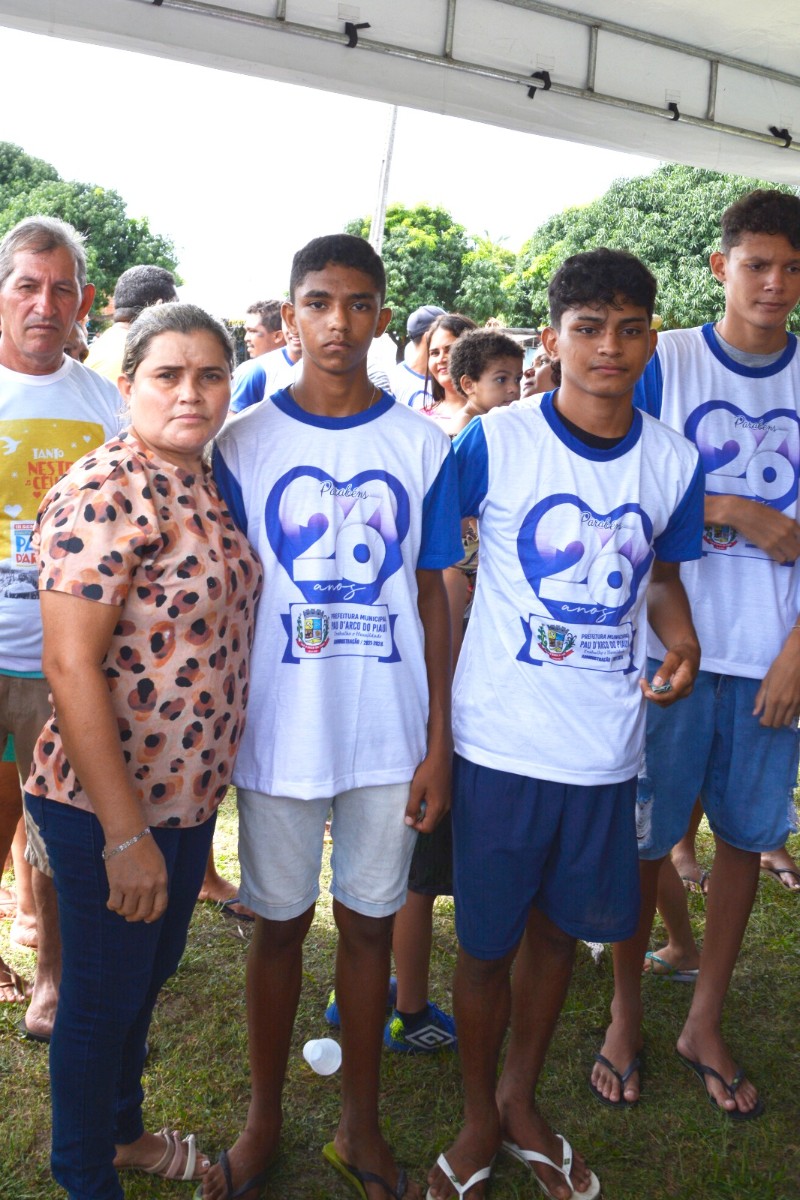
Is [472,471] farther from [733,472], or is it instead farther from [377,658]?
[733,472]

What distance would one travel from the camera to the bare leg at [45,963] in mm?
2965

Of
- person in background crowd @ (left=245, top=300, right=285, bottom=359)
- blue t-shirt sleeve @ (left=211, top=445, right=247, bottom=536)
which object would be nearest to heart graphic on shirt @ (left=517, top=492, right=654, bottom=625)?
blue t-shirt sleeve @ (left=211, top=445, right=247, bottom=536)

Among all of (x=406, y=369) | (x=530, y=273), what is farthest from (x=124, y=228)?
(x=406, y=369)

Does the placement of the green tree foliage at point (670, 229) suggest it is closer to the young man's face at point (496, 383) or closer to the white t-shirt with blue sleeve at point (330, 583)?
the young man's face at point (496, 383)

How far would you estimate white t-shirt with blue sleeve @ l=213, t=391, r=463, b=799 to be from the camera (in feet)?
7.06

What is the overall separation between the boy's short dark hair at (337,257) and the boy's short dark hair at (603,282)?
0.42 metres

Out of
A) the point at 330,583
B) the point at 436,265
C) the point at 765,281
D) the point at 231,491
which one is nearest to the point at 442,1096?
the point at 330,583

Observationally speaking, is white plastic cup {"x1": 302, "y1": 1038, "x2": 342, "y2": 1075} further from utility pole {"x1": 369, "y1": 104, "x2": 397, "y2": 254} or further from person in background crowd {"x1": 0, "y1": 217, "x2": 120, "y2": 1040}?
utility pole {"x1": 369, "y1": 104, "x2": 397, "y2": 254}

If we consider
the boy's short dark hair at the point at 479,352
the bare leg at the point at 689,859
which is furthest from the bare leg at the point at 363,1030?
the boy's short dark hair at the point at 479,352

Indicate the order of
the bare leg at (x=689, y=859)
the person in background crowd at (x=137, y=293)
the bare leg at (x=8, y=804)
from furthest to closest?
1. the bare leg at (x=689, y=859)
2. the person in background crowd at (x=137, y=293)
3. the bare leg at (x=8, y=804)

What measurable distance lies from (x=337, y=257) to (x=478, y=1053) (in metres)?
1.86

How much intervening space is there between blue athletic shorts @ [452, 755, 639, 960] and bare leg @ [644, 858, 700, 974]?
1.09m

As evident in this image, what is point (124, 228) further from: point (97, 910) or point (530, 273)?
point (97, 910)

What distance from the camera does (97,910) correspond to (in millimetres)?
1932
